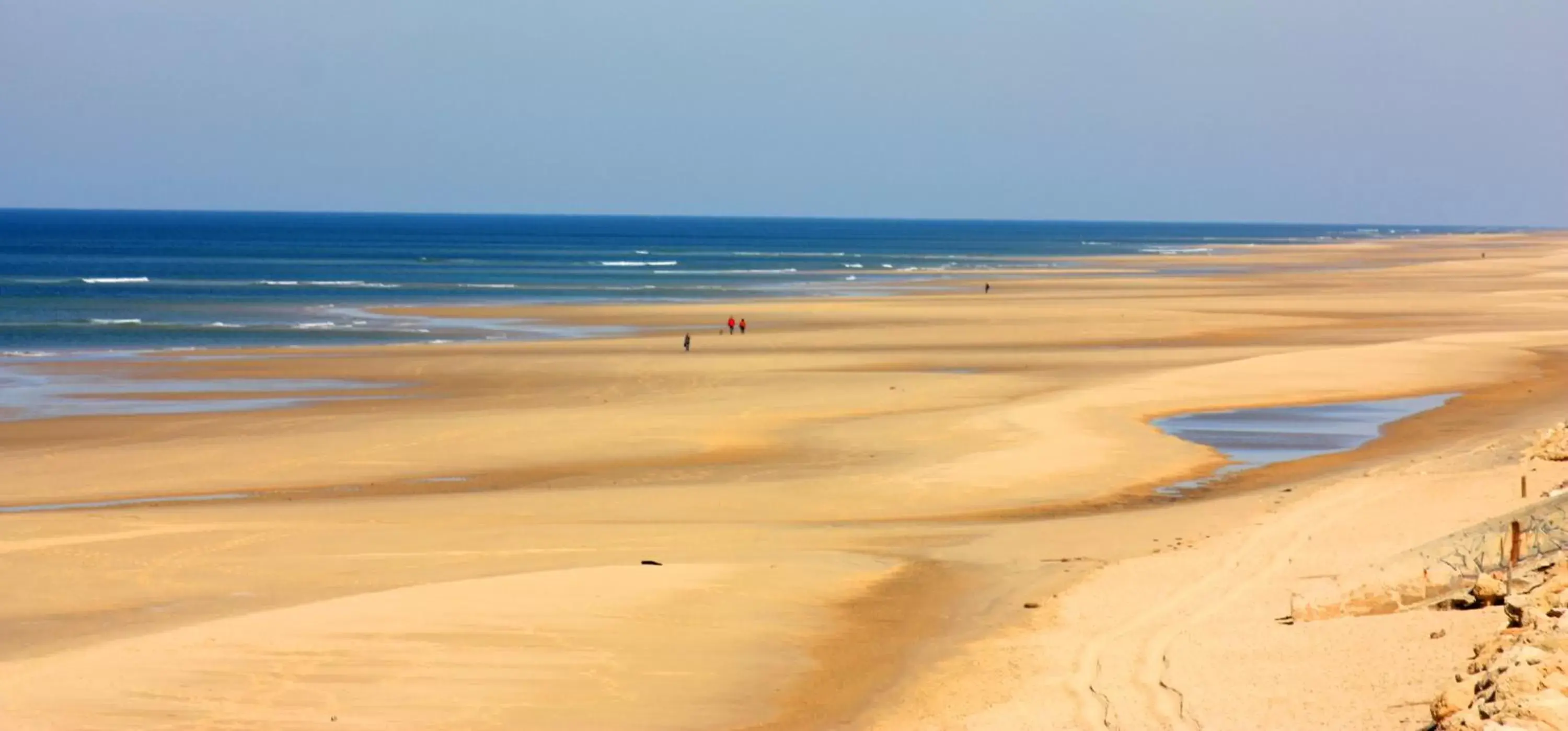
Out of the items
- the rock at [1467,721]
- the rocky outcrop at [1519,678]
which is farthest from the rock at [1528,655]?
the rock at [1467,721]

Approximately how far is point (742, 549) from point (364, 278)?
78.1 metres

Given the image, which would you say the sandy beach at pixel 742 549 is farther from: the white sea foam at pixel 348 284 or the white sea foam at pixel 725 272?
the white sea foam at pixel 725 272

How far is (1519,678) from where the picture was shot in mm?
8031

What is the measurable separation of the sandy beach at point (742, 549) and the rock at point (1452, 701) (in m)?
0.71

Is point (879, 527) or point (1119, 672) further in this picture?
point (879, 527)

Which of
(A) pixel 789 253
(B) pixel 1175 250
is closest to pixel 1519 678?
(A) pixel 789 253

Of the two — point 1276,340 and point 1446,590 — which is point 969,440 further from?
point 1276,340

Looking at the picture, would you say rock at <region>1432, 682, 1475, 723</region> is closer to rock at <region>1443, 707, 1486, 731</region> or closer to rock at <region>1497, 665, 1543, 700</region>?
rock at <region>1443, 707, 1486, 731</region>

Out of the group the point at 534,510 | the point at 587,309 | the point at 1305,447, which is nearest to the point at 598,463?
the point at 534,510

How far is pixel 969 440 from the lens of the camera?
2492cm

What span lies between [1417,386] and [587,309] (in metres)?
37.4

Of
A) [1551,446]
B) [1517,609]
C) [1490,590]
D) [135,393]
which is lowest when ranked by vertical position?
[135,393]

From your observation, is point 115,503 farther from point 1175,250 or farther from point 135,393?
point 1175,250

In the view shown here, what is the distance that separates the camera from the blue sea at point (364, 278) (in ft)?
170
